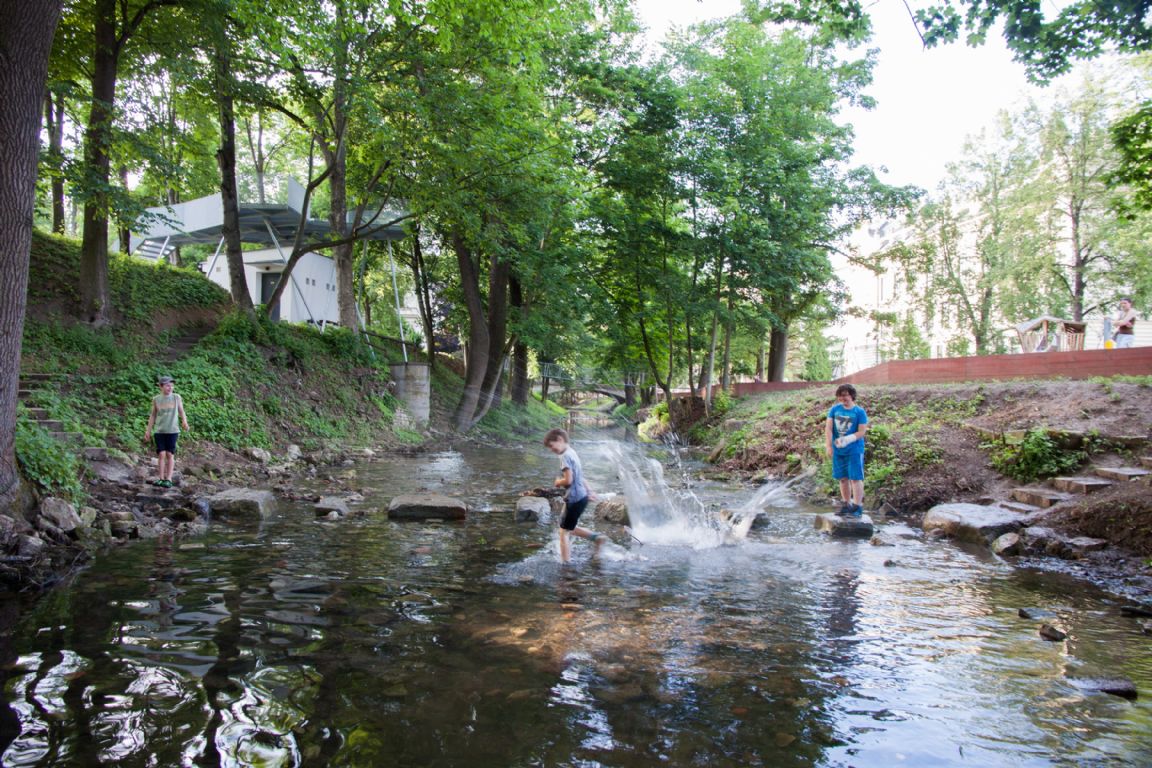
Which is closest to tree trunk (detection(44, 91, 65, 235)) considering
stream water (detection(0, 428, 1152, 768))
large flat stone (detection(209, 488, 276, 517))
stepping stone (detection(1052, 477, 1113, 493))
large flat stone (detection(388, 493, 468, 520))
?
large flat stone (detection(209, 488, 276, 517))

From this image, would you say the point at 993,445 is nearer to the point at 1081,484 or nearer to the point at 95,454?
the point at 1081,484

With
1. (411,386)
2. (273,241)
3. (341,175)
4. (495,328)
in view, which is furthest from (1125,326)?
(273,241)

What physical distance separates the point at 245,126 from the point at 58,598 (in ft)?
104

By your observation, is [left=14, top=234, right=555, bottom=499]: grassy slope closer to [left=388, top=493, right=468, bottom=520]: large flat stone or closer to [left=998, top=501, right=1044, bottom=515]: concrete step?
[left=388, top=493, right=468, bottom=520]: large flat stone

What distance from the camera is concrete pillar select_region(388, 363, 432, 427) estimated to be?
2391 centimetres

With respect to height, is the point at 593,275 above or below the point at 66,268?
above

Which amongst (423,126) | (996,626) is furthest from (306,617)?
(423,126)

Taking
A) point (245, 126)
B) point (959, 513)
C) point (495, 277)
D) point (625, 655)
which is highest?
point (245, 126)

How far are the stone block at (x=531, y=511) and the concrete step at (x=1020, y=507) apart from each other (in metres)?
6.82

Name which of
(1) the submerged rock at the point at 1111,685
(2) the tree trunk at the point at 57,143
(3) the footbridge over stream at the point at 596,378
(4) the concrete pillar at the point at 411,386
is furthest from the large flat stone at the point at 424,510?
(3) the footbridge over stream at the point at 596,378

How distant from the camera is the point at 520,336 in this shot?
26000mm

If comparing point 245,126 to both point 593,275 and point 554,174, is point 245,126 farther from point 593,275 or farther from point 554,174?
point 554,174

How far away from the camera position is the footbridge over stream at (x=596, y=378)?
143 ft

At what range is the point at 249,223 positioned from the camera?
2406 cm
